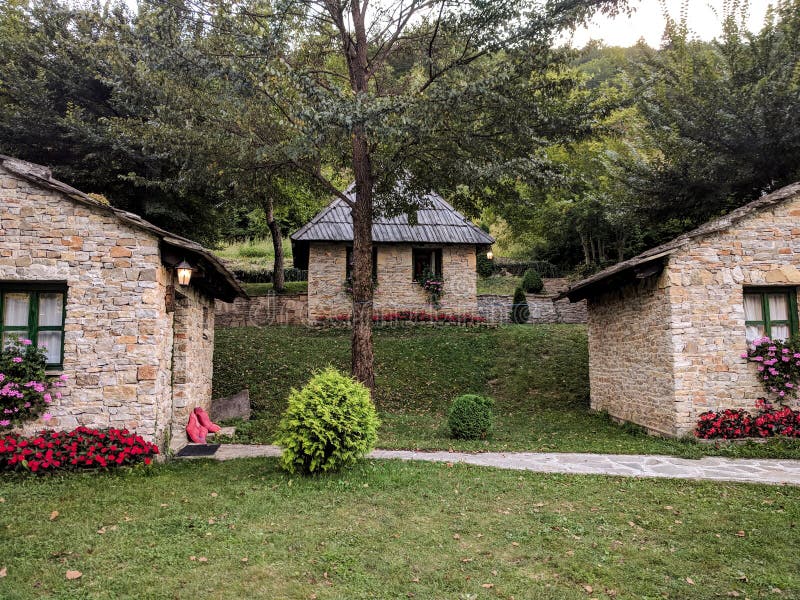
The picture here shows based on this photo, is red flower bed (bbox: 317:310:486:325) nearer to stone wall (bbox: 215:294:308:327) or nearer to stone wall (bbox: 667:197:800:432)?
stone wall (bbox: 215:294:308:327)

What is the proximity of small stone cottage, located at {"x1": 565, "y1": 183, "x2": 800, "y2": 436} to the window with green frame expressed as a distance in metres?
8.93

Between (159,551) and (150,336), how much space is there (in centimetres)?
351

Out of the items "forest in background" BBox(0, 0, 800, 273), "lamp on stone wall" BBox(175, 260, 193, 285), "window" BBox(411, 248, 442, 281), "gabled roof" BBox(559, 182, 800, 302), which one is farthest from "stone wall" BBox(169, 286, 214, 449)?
"window" BBox(411, 248, 442, 281)

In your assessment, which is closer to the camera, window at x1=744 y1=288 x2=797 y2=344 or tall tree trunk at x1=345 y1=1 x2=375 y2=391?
window at x1=744 y1=288 x2=797 y2=344

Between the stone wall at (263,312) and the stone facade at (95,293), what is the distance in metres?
11.8

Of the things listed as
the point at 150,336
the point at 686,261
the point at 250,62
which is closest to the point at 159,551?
the point at 150,336

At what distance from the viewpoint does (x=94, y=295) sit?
6.76 meters

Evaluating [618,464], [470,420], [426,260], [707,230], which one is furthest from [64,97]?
[618,464]

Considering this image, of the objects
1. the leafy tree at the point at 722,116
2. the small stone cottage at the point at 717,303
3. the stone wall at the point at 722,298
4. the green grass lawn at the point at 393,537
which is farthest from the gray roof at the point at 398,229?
the green grass lawn at the point at 393,537

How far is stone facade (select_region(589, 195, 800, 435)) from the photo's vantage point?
8219 mm

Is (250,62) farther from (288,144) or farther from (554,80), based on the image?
(554,80)

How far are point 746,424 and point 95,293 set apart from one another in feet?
33.0

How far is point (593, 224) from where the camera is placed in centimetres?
2395

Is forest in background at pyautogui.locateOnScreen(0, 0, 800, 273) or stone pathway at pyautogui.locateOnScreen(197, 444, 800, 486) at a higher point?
forest in background at pyautogui.locateOnScreen(0, 0, 800, 273)
